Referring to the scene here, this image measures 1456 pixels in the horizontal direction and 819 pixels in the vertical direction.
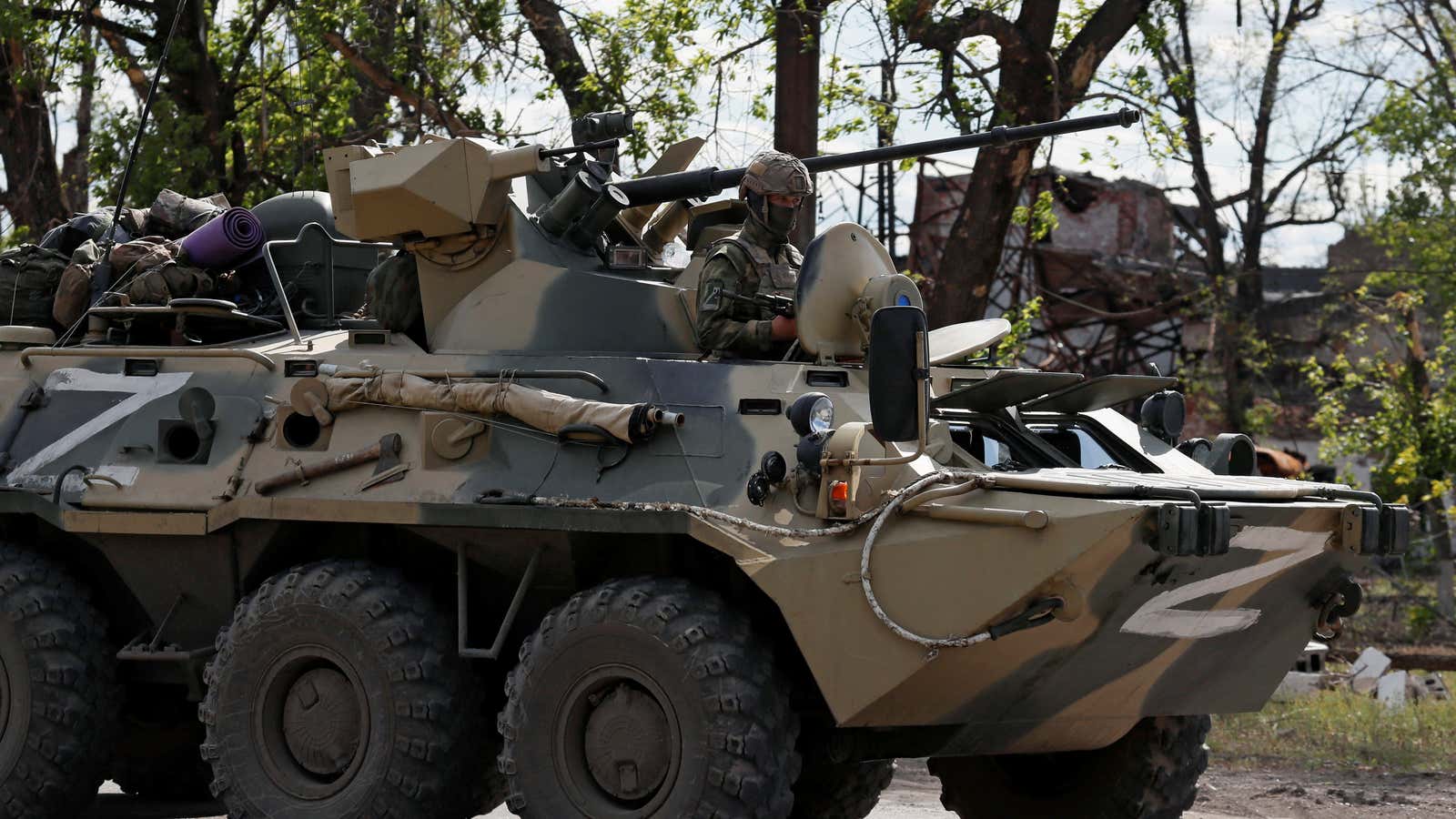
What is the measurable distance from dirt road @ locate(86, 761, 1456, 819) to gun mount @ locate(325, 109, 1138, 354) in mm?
2492

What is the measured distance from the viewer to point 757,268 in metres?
8.00

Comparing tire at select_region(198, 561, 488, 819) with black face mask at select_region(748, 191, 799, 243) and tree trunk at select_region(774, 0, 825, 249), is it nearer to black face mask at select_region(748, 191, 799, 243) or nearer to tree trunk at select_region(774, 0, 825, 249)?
black face mask at select_region(748, 191, 799, 243)

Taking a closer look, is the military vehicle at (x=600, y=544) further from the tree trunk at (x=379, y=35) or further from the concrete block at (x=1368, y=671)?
the tree trunk at (x=379, y=35)

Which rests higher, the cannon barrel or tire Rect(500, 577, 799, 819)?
the cannon barrel

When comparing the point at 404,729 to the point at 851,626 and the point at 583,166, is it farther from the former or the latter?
the point at 583,166

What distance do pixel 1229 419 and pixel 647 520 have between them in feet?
63.9

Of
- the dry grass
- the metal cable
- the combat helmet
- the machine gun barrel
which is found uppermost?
the combat helmet

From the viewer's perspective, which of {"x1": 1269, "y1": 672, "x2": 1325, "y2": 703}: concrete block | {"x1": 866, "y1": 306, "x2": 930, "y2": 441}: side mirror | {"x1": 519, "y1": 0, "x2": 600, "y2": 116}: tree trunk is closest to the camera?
{"x1": 866, "y1": 306, "x2": 930, "y2": 441}: side mirror

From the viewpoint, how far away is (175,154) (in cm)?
1678

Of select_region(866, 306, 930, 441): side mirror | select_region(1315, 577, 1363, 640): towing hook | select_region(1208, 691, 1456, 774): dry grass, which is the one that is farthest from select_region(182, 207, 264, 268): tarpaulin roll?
select_region(1208, 691, 1456, 774): dry grass

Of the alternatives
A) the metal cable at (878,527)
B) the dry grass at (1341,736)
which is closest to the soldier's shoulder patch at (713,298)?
the metal cable at (878,527)

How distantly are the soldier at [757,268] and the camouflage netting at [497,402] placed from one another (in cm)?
67

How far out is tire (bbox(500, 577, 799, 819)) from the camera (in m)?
6.62

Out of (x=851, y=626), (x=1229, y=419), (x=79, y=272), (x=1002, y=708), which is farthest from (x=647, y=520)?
(x=1229, y=419)
